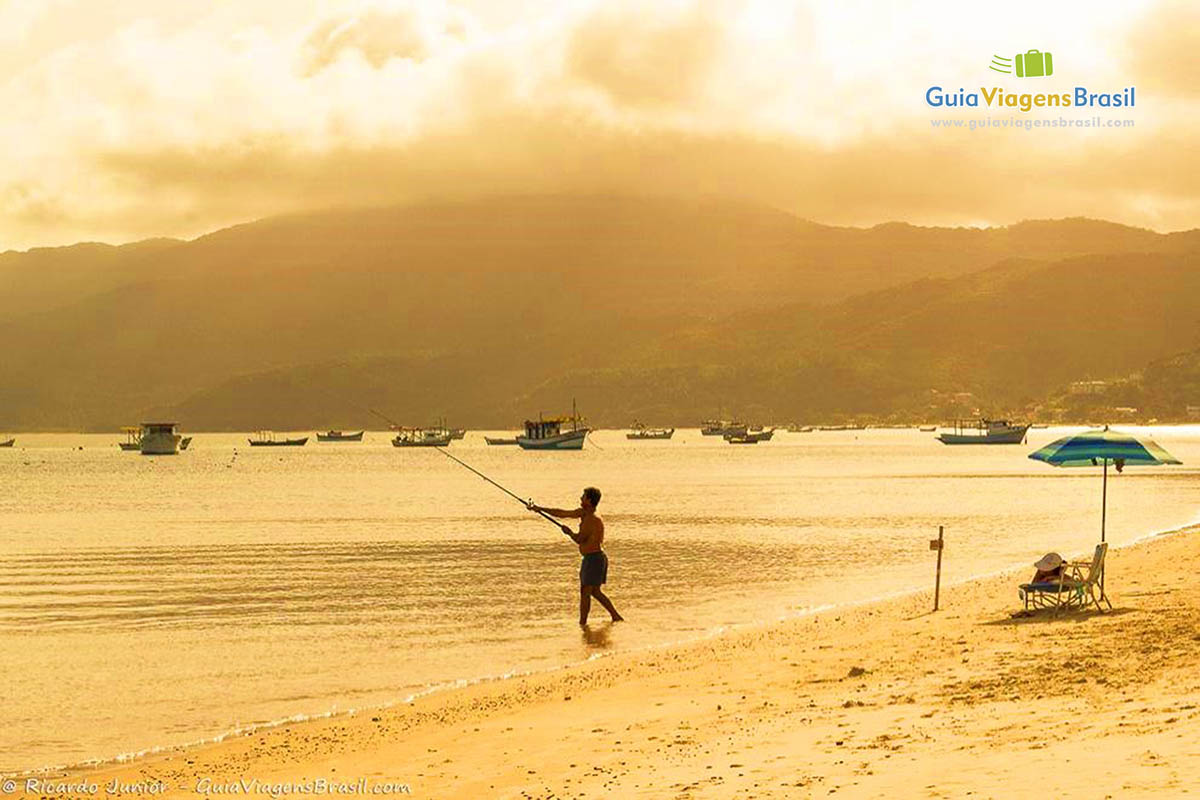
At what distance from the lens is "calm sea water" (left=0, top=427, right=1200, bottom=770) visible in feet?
67.9

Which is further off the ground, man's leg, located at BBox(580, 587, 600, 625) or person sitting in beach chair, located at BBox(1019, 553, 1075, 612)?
person sitting in beach chair, located at BBox(1019, 553, 1075, 612)

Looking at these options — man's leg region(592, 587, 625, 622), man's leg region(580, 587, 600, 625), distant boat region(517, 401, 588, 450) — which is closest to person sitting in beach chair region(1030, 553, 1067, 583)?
man's leg region(592, 587, 625, 622)

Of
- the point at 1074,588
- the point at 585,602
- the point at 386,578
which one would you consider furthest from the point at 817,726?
the point at 386,578

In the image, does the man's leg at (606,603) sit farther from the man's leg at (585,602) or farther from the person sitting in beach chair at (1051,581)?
the person sitting in beach chair at (1051,581)

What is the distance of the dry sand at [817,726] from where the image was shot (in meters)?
11.0

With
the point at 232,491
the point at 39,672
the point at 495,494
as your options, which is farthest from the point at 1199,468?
A: the point at 39,672

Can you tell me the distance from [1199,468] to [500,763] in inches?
4279

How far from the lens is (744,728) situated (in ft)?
46.1

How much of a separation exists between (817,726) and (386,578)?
2521 cm

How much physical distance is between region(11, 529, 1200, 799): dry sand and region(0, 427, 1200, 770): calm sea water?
2995 millimetres

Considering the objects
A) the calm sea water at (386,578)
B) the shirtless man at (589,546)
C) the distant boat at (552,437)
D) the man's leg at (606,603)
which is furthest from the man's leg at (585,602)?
the distant boat at (552,437)

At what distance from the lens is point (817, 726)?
44.7 feet

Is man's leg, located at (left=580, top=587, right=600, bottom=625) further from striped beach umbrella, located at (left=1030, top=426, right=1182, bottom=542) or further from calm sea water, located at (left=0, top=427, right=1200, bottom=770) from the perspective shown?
striped beach umbrella, located at (left=1030, top=426, right=1182, bottom=542)

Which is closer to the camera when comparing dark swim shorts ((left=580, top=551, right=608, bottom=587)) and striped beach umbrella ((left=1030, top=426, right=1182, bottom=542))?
striped beach umbrella ((left=1030, top=426, right=1182, bottom=542))
